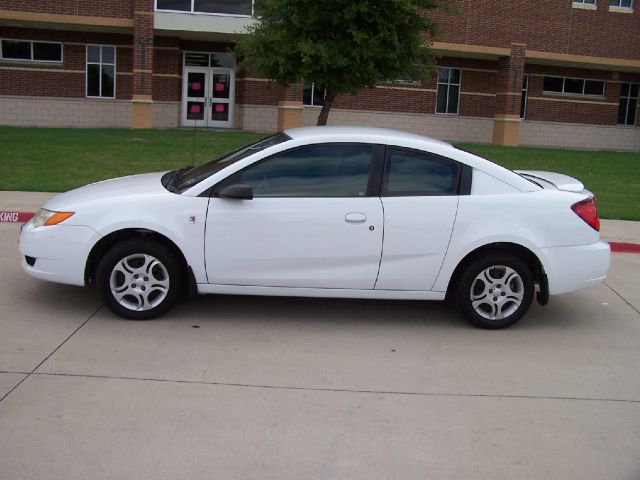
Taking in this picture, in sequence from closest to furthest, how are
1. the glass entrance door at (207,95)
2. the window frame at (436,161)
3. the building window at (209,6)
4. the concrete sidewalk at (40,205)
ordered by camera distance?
the window frame at (436,161)
the concrete sidewalk at (40,205)
the building window at (209,6)
the glass entrance door at (207,95)

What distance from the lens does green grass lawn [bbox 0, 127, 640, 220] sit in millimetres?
13562

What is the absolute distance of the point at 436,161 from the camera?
6.42 metres

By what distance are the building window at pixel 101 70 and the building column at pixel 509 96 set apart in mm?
14803

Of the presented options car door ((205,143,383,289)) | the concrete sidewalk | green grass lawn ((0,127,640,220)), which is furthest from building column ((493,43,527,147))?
car door ((205,143,383,289))

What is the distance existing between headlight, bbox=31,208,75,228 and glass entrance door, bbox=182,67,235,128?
22.3 meters

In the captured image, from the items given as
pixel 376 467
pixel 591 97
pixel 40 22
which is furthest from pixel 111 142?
pixel 591 97

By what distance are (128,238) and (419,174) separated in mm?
2471

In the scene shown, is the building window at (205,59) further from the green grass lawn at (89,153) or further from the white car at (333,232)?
the white car at (333,232)

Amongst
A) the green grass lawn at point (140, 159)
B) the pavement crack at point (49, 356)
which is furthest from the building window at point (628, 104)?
the pavement crack at point (49, 356)

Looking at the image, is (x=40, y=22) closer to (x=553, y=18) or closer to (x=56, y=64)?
(x=56, y=64)

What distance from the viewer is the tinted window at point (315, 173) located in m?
6.23

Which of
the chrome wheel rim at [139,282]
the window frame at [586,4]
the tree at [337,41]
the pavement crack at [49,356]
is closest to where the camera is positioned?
the pavement crack at [49,356]

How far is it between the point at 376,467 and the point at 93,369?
2223mm

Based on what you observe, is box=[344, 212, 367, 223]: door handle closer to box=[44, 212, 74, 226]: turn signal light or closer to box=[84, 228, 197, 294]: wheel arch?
box=[84, 228, 197, 294]: wheel arch
